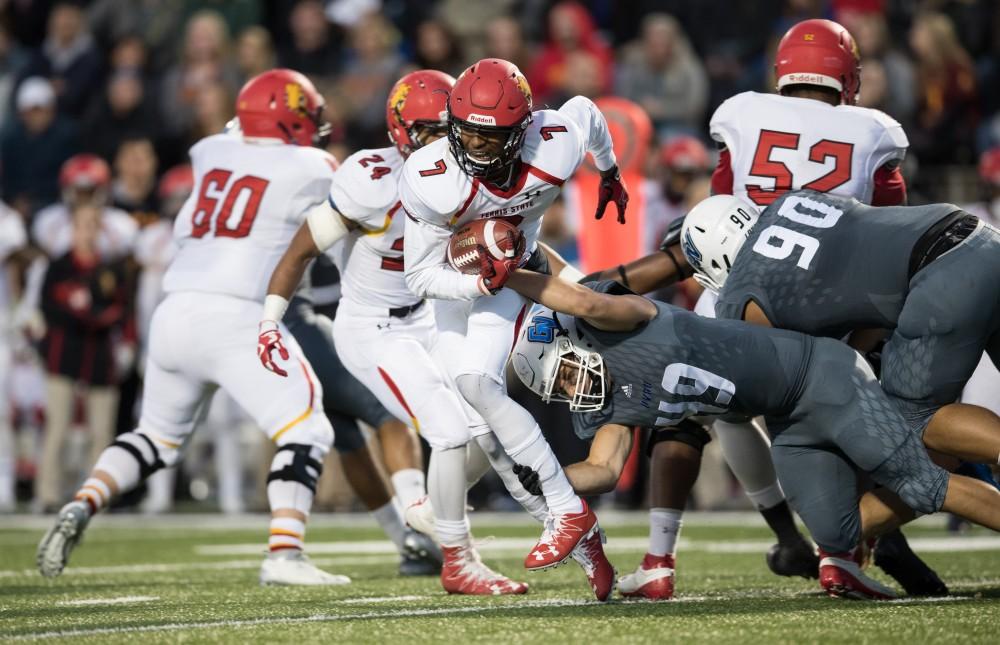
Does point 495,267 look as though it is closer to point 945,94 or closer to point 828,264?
point 828,264

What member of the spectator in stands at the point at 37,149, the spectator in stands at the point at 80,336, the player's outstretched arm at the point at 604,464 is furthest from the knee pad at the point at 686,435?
the spectator in stands at the point at 37,149

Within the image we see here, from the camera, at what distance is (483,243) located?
4.69 m

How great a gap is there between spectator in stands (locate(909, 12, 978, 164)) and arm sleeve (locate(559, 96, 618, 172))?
18.1 feet

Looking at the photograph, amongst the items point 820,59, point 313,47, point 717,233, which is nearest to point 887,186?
point 820,59

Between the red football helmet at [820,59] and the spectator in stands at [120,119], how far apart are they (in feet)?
23.8

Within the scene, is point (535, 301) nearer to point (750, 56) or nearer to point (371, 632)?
point (371, 632)

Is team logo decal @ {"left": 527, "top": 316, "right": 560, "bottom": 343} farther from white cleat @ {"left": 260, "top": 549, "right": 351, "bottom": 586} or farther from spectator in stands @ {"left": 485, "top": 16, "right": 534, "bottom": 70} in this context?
spectator in stands @ {"left": 485, "top": 16, "right": 534, "bottom": 70}

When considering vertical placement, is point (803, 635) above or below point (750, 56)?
below

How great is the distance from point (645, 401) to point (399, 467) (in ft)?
5.79

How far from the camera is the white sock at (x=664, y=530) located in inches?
199

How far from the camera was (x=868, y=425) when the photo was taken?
14.8 ft

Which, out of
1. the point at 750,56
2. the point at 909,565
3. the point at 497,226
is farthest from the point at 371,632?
the point at 750,56

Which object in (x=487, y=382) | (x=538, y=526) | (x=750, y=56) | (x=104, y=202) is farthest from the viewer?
(x=750, y=56)

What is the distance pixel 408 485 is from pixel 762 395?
1964mm
